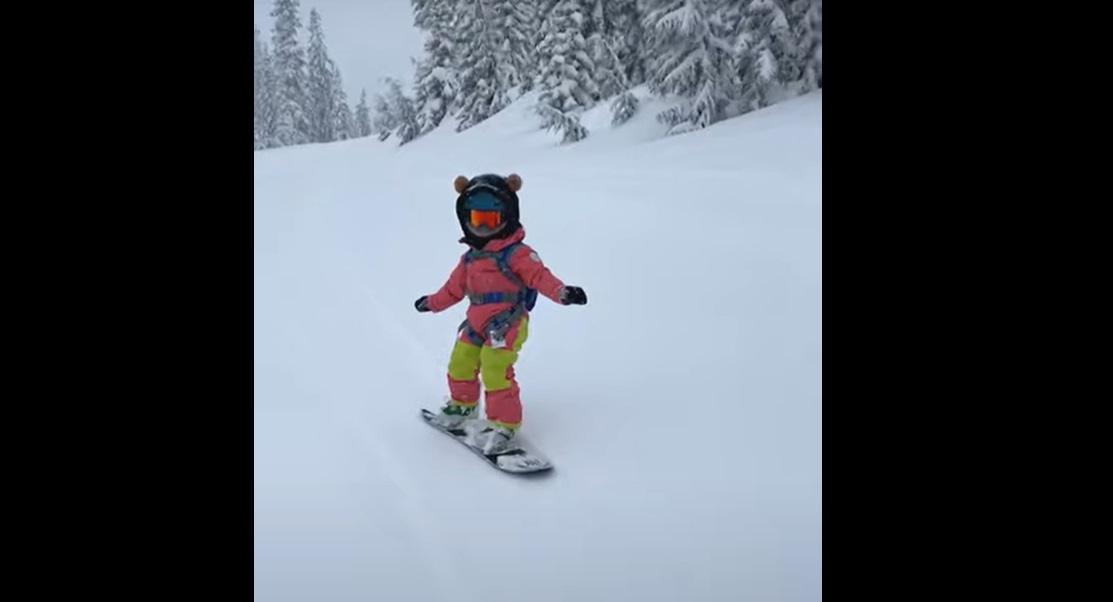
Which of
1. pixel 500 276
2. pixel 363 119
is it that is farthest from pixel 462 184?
pixel 363 119

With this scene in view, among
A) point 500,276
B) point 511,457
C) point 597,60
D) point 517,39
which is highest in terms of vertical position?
point 517,39

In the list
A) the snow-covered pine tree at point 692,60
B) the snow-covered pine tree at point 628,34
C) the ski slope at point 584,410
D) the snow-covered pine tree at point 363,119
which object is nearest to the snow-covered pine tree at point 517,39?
the snow-covered pine tree at point 628,34

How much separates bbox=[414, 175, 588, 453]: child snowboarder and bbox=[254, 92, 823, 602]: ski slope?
0.69 feet

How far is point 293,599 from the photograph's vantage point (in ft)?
7.22

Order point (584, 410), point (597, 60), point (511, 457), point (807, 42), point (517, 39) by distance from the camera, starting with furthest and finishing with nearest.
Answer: point (597, 60) → point (517, 39) → point (807, 42) → point (584, 410) → point (511, 457)

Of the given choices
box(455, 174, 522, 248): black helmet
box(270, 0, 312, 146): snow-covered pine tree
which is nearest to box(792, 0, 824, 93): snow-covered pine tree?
box(455, 174, 522, 248): black helmet

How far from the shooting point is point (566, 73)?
11719mm

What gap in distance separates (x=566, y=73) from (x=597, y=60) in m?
0.56

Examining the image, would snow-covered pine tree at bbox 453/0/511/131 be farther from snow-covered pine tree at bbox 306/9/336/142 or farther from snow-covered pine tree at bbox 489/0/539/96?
snow-covered pine tree at bbox 306/9/336/142

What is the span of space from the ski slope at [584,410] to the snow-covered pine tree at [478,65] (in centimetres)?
514

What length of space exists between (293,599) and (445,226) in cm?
508

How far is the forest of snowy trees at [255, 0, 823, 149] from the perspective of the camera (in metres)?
9.58

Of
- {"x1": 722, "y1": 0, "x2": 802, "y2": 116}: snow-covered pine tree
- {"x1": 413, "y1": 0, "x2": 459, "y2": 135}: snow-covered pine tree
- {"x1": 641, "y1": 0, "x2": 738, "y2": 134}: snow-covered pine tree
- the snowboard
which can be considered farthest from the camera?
{"x1": 413, "y1": 0, "x2": 459, "y2": 135}: snow-covered pine tree

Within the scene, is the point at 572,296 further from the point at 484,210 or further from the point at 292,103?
the point at 292,103
